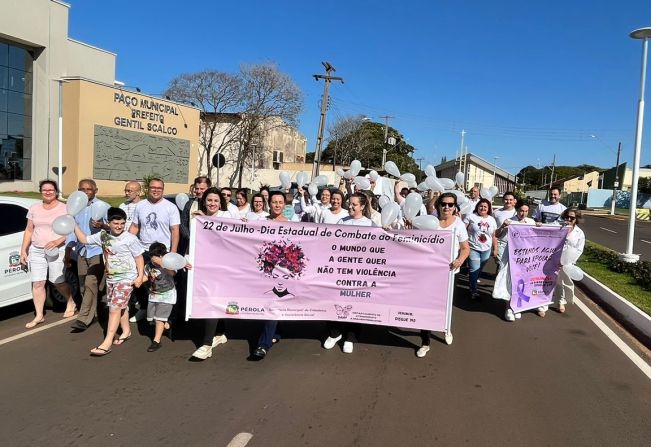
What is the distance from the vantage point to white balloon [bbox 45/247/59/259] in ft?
18.7

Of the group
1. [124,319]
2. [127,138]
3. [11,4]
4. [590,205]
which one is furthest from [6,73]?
[590,205]

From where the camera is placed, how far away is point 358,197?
5.38 meters

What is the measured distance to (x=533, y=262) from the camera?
7020mm

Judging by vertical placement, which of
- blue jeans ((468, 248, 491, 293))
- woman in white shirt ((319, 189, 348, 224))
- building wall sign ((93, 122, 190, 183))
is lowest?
blue jeans ((468, 248, 491, 293))

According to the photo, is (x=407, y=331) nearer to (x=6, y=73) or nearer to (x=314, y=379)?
→ (x=314, y=379)

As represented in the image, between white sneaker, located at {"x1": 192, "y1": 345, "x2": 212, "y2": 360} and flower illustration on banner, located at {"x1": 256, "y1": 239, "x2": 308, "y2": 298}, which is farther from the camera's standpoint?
flower illustration on banner, located at {"x1": 256, "y1": 239, "x2": 308, "y2": 298}

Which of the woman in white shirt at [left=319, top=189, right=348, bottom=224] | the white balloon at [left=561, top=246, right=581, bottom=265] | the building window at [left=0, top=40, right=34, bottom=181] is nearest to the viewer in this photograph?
the woman in white shirt at [left=319, top=189, right=348, bottom=224]

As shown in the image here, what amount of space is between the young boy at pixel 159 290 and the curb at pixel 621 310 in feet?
17.9

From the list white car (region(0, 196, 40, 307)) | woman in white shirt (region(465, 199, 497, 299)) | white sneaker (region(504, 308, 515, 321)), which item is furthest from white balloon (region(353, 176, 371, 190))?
white car (region(0, 196, 40, 307))

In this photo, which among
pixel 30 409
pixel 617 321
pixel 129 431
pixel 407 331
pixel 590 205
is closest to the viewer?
pixel 129 431

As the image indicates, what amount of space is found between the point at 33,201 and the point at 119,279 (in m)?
2.45

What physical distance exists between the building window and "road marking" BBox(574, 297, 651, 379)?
1038 inches

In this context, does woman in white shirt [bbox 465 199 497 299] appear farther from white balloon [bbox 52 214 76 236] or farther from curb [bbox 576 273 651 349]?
white balloon [bbox 52 214 76 236]

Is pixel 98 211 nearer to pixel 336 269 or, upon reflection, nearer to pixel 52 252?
pixel 52 252
